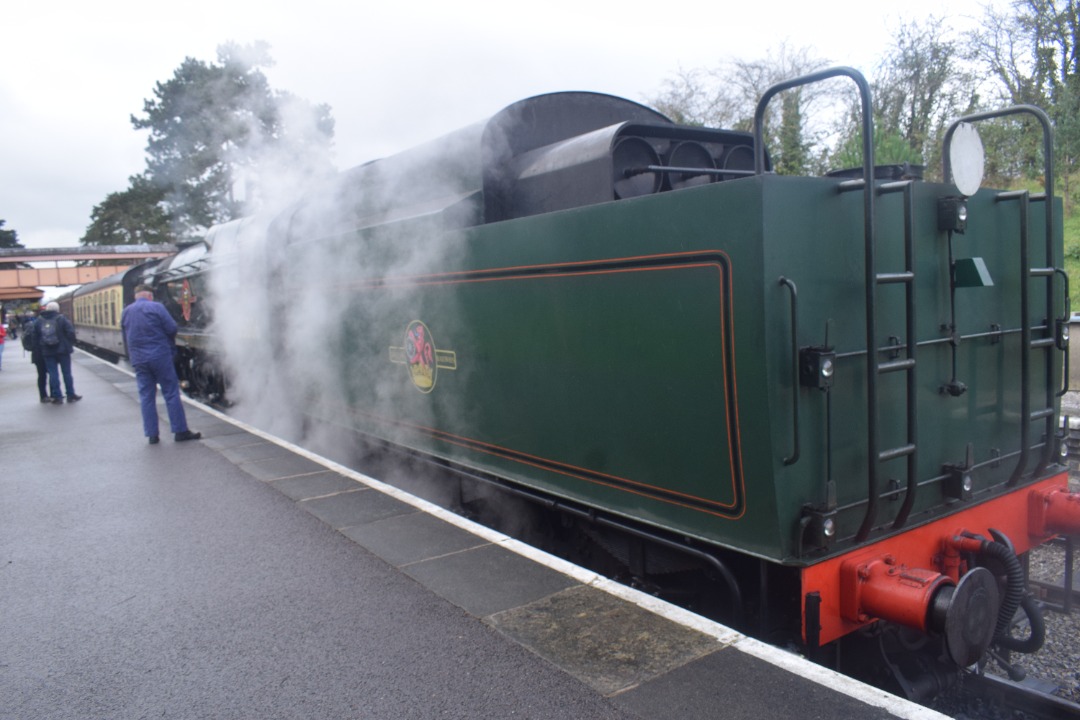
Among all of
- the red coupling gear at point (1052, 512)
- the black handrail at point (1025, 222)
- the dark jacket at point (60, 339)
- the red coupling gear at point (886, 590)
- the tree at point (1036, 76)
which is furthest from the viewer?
the tree at point (1036, 76)

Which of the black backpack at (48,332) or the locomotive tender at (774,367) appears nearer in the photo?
the locomotive tender at (774,367)

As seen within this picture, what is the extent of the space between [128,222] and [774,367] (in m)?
57.1

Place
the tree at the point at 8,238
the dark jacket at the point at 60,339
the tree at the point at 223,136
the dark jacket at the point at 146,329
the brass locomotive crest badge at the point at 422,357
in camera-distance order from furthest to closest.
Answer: the tree at the point at 8,238 → the dark jacket at the point at 60,339 → the tree at the point at 223,136 → the dark jacket at the point at 146,329 → the brass locomotive crest badge at the point at 422,357

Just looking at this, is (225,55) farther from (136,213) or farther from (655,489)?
(136,213)

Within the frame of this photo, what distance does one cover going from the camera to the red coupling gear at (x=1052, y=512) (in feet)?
10.7

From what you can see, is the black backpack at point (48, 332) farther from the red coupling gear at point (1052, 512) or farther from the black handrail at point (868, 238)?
the red coupling gear at point (1052, 512)

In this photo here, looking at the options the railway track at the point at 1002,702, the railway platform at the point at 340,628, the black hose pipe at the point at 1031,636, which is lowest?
the railway track at the point at 1002,702

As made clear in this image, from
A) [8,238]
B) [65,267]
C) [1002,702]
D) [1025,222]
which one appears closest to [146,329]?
[1025,222]

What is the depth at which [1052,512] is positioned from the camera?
131 inches

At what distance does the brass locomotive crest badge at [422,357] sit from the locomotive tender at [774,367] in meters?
0.03

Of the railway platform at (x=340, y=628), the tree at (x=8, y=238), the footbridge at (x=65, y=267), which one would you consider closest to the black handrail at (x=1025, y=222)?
the railway platform at (x=340, y=628)

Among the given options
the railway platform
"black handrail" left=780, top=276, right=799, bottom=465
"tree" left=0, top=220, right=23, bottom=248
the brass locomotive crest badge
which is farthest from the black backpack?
"tree" left=0, top=220, right=23, bottom=248

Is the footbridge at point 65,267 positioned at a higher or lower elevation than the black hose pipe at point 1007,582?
higher

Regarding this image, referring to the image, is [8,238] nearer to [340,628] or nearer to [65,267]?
[65,267]
